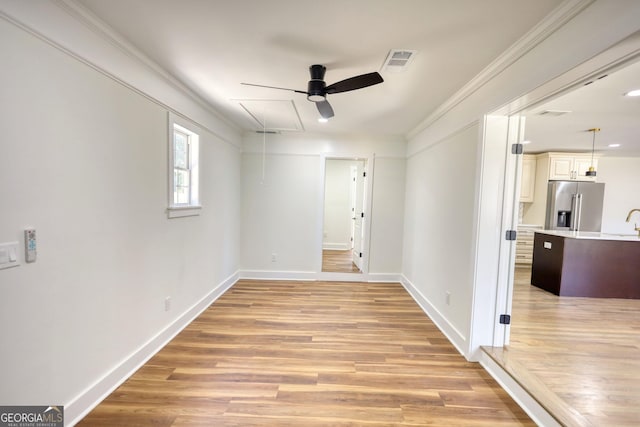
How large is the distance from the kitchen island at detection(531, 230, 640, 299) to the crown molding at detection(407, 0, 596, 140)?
310cm

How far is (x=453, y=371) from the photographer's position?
233 centimetres

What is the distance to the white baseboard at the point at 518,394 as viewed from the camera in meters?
1.74

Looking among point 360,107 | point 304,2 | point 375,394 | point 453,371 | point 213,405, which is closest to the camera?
point 304,2

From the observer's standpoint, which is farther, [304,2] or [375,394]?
[375,394]

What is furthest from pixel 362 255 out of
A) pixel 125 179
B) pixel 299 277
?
pixel 125 179

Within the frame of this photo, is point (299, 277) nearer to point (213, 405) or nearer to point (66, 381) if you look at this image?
point (213, 405)

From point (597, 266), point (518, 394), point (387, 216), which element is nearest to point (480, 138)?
point (518, 394)

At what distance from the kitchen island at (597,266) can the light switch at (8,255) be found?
19.0 ft

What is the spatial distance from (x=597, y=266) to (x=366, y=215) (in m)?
3.45

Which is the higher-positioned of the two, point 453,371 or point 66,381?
point 66,381

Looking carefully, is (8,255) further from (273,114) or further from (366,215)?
(366,215)

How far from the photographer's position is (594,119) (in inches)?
137

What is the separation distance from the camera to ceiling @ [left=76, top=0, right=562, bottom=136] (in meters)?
1.57

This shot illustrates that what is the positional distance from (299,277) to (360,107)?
9.73ft
